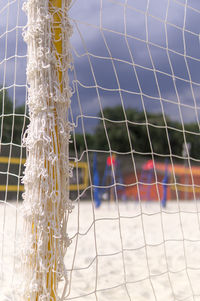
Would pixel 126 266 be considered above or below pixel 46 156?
below

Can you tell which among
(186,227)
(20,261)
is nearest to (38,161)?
(20,261)

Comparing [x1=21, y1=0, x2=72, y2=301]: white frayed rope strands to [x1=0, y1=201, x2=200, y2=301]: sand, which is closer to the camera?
[x1=21, y1=0, x2=72, y2=301]: white frayed rope strands

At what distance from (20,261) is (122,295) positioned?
0.70 meters

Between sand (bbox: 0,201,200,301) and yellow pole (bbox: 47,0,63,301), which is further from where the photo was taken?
sand (bbox: 0,201,200,301)

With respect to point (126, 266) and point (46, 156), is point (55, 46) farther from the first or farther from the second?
point (126, 266)

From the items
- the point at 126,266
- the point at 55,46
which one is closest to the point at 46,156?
the point at 55,46

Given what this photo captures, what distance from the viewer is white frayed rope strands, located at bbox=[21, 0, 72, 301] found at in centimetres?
99

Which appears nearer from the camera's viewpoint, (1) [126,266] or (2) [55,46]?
(2) [55,46]

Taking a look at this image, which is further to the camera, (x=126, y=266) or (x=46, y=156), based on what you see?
(x=126, y=266)

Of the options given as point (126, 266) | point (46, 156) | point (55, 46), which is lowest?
point (126, 266)

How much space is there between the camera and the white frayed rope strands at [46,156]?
99cm

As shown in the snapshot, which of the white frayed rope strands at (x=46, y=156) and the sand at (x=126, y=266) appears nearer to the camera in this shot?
the white frayed rope strands at (x=46, y=156)

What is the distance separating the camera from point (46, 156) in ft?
3.30

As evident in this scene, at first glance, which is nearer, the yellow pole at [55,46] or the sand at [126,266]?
the yellow pole at [55,46]
